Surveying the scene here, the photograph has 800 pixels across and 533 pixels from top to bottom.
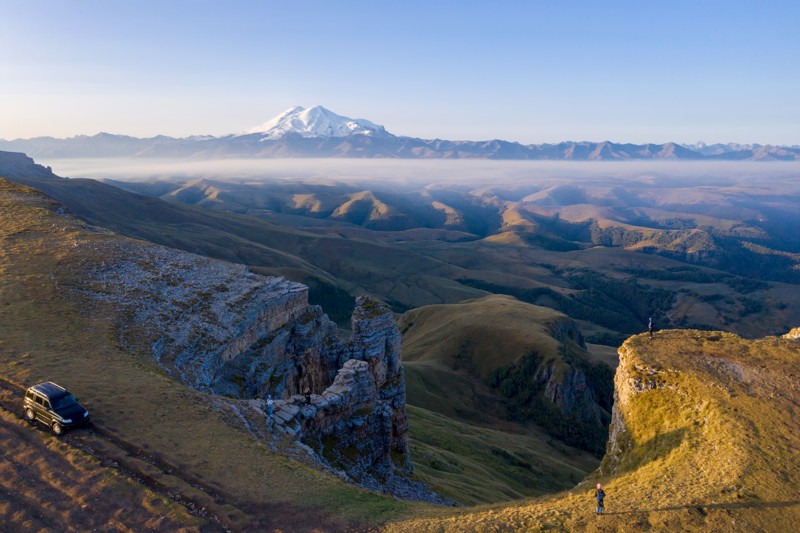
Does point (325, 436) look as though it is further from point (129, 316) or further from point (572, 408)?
point (572, 408)

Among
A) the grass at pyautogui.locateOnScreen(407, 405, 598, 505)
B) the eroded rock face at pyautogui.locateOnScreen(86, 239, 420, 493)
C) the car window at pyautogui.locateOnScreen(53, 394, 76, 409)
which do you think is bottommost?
the grass at pyautogui.locateOnScreen(407, 405, 598, 505)

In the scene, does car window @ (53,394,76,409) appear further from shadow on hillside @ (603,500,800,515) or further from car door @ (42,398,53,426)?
shadow on hillside @ (603,500,800,515)

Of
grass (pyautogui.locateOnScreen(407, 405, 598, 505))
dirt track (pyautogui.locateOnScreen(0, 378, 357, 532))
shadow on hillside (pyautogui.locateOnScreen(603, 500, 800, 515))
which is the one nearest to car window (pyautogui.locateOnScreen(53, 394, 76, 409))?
dirt track (pyautogui.locateOnScreen(0, 378, 357, 532))

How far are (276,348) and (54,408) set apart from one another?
3840 cm

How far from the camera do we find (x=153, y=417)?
4294cm

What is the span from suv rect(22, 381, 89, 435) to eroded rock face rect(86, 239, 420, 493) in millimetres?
16699

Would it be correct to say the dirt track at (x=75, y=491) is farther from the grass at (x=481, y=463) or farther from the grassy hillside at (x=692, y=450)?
the grass at (x=481, y=463)

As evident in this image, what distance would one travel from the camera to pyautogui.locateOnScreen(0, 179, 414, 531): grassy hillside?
34.6 metres

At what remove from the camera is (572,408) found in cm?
19250

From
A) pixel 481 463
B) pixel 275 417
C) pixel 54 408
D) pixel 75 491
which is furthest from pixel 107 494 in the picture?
pixel 481 463

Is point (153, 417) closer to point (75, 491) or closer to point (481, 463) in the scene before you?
point (75, 491)

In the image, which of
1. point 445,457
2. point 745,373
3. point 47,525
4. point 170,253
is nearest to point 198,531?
point 47,525

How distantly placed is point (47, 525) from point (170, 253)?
6429cm

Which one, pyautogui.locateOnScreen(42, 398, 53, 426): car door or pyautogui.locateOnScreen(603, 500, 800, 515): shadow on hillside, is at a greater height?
pyautogui.locateOnScreen(42, 398, 53, 426): car door
